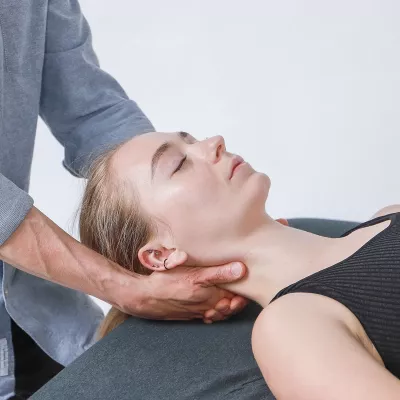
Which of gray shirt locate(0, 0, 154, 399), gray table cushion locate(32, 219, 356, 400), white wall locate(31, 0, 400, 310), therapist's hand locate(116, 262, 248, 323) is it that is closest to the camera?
gray table cushion locate(32, 219, 356, 400)

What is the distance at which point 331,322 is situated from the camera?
1.45m

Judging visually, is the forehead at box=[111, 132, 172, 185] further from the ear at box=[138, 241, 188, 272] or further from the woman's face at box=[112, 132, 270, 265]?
the ear at box=[138, 241, 188, 272]

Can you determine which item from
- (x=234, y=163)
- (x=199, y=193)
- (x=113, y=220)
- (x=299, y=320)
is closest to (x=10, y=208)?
(x=113, y=220)

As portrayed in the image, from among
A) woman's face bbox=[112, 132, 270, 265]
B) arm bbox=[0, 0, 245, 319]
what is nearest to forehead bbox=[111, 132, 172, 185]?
woman's face bbox=[112, 132, 270, 265]

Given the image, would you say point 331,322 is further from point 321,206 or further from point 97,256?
point 321,206

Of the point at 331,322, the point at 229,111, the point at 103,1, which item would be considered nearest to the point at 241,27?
the point at 229,111

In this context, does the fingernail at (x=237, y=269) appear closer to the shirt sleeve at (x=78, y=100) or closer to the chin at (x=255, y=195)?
the chin at (x=255, y=195)

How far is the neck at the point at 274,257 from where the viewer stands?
1.77 m

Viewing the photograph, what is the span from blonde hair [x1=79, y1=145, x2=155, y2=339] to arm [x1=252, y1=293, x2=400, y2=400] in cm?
49

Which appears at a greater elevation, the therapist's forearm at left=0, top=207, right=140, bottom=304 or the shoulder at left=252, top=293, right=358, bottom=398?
the shoulder at left=252, top=293, right=358, bottom=398

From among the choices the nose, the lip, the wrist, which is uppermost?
the nose

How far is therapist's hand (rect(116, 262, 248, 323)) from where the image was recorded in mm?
1817

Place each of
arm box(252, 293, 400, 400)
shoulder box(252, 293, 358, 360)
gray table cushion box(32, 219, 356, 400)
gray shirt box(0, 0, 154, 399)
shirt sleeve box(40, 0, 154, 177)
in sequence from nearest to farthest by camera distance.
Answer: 1. arm box(252, 293, 400, 400)
2. shoulder box(252, 293, 358, 360)
3. gray table cushion box(32, 219, 356, 400)
4. gray shirt box(0, 0, 154, 399)
5. shirt sleeve box(40, 0, 154, 177)

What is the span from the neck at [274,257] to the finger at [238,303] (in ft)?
0.17
